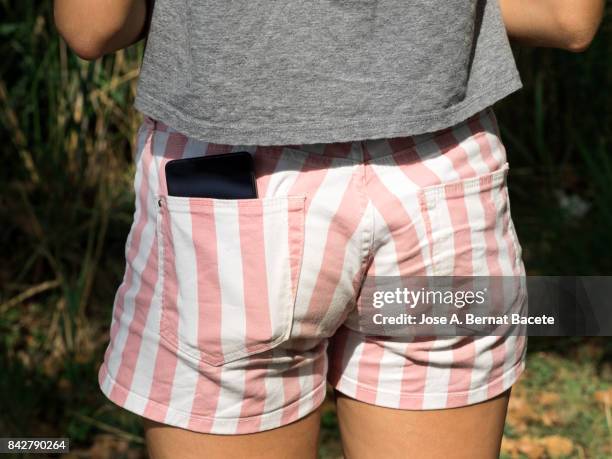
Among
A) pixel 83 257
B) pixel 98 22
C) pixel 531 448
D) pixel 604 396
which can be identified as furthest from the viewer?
pixel 83 257

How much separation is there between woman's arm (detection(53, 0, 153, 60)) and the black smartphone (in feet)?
0.47

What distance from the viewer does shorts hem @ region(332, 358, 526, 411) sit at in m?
1.10

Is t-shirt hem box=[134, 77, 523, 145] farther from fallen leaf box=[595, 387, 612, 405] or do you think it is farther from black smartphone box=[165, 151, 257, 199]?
fallen leaf box=[595, 387, 612, 405]

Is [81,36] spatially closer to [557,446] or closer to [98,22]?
[98,22]

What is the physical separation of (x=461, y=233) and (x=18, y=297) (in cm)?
207

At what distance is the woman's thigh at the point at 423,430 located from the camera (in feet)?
3.64

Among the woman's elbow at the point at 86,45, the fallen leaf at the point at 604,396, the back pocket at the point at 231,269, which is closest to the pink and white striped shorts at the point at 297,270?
the back pocket at the point at 231,269

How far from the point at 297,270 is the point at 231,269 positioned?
0.07 metres

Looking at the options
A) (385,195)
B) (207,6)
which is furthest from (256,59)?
(385,195)

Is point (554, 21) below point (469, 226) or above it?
above

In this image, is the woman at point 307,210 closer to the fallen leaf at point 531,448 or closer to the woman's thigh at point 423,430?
the woman's thigh at point 423,430

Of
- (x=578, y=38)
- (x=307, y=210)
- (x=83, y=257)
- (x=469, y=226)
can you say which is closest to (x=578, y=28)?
(x=578, y=38)

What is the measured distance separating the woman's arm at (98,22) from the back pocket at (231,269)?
6.9 inches

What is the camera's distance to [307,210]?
1.00 metres
